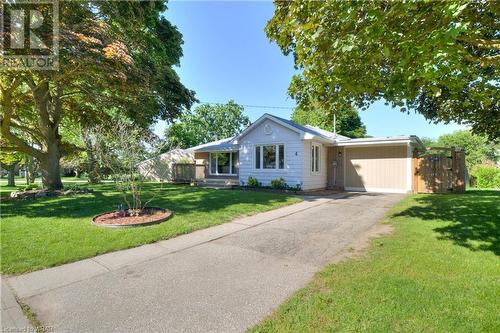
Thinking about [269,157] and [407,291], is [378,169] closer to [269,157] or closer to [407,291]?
[269,157]

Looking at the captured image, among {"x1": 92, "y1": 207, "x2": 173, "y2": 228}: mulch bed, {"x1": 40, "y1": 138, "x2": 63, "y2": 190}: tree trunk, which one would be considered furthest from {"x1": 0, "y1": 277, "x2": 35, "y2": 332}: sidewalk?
{"x1": 40, "y1": 138, "x2": 63, "y2": 190}: tree trunk

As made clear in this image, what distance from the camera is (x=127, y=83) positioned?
10.8 meters

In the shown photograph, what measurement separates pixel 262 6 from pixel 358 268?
1028 centimetres

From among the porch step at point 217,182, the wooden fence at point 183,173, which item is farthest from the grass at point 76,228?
the wooden fence at point 183,173

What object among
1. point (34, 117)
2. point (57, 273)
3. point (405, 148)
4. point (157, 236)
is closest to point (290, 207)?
point (157, 236)

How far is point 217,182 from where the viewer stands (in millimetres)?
19375

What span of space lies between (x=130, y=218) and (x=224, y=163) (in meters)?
13.7

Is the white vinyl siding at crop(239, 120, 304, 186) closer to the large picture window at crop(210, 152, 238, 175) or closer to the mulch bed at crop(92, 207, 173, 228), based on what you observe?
the large picture window at crop(210, 152, 238, 175)

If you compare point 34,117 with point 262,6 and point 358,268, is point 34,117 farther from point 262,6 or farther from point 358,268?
point 358,268

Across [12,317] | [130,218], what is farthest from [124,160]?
[12,317]

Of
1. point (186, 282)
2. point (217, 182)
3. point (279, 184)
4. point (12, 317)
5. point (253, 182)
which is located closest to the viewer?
point (12, 317)

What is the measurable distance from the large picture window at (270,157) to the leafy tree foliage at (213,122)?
27892 mm

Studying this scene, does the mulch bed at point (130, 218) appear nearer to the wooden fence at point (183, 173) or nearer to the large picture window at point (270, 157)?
the large picture window at point (270, 157)

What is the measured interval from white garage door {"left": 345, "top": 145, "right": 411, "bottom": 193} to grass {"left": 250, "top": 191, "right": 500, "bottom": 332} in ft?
30.8
